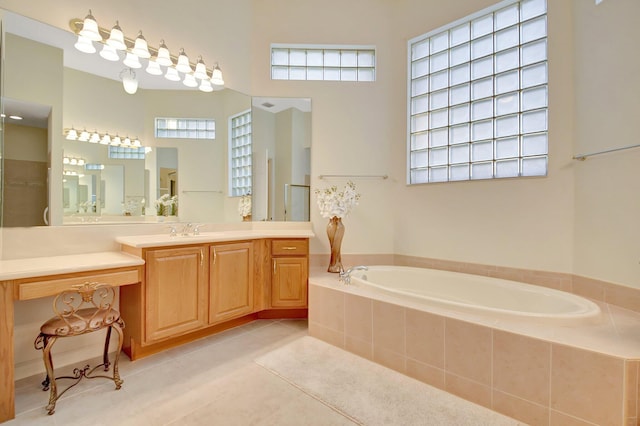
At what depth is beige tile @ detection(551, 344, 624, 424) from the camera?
1.26 m

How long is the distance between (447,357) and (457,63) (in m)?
2.71

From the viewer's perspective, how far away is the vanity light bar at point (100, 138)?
6.88 feet

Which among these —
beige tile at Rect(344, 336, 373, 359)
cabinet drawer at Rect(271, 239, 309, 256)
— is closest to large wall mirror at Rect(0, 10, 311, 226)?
cabinet drawer at Rect(271, 239, 309, 256)

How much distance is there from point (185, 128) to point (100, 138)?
71cm

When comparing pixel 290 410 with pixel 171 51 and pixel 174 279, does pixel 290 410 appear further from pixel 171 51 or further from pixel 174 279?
pixel 171 51

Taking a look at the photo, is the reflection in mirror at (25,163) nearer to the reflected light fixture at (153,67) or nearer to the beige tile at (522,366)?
the reflected light fixture at (153,67)

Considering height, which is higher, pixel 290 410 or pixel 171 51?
pixel 171 51

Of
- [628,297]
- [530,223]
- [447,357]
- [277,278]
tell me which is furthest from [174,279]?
[628,297]

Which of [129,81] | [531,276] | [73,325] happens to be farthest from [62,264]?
[531,276]

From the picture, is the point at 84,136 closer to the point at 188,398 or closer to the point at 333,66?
the point at 188,398

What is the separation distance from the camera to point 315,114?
10.6 feet

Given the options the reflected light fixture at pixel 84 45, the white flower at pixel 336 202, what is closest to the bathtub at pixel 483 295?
the white flower at pixel 336 202

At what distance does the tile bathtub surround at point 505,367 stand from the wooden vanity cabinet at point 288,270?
0.71m

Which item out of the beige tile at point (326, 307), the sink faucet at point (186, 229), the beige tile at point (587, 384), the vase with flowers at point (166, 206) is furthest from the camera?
the sink faucet at point (186, 229)
